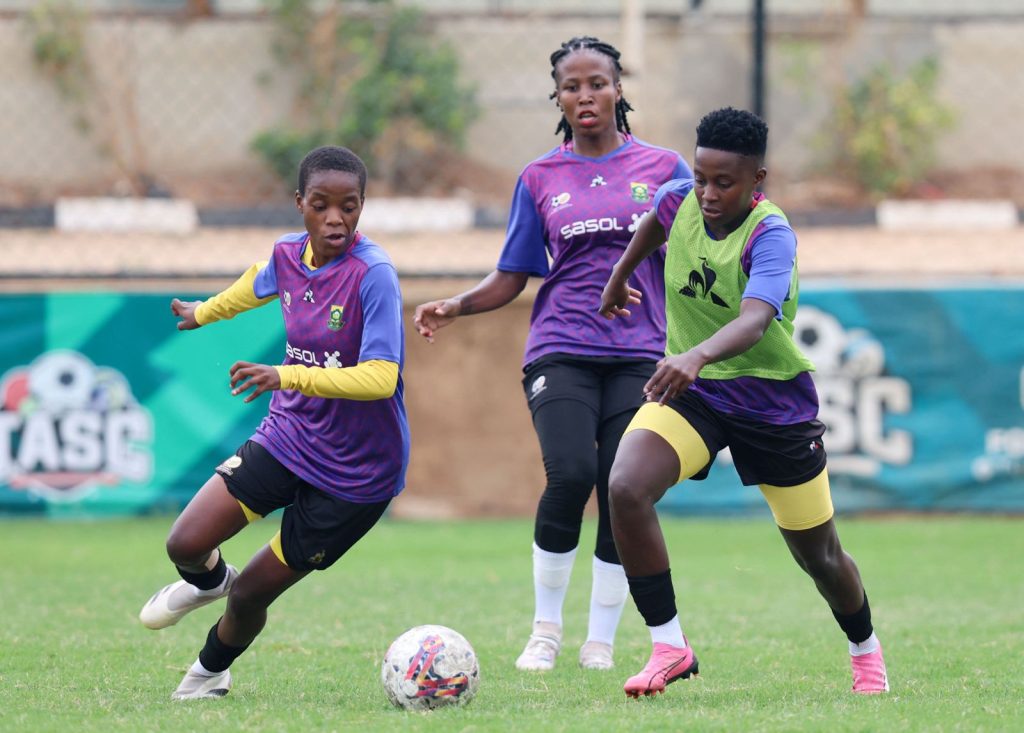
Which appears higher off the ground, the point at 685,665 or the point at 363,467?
the point at 363,467

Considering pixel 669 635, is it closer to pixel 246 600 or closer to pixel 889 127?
pixel 246 600

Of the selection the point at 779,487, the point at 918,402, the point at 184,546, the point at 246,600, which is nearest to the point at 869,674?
the point at 779,487

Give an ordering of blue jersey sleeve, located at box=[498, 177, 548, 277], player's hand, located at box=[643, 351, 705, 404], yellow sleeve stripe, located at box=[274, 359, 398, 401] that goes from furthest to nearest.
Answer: blue jersey sleeve, located at box=[498, 177, 548, 277], yellow sleeve stripe, located at box=[274, 359, 398, 401], player's hand, located at box=[643, 351, 705, 404]

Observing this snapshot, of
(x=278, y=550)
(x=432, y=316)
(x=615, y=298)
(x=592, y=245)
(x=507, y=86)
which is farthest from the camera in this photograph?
(x=507, y=86)

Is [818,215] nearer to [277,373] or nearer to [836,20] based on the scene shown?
[836,20]

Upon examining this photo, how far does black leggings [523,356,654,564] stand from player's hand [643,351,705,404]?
1.44 m

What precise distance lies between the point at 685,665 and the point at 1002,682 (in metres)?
1.28

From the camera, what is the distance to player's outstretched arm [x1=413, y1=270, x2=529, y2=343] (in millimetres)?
5871

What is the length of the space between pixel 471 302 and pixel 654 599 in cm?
168

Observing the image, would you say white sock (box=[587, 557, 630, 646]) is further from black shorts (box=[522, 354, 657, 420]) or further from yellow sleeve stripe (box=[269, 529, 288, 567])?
yellow sleeve stripe (box=[269, 529, 288, 567])

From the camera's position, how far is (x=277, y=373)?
15.8 feet

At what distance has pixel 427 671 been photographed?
16.1 feet

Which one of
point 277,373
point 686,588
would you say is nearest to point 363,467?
point 277,373

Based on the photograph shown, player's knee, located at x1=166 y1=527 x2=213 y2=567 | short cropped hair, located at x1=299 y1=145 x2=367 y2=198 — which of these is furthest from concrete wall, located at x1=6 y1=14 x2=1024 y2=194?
player's knee, located at x1=166 y1=527 x2=213 y2=567
